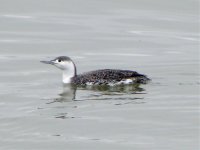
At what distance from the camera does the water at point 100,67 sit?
39.5 feet

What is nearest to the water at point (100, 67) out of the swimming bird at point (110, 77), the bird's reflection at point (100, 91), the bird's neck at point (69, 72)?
the bird's reflection at point (100, 91)

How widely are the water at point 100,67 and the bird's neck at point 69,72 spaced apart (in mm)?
160

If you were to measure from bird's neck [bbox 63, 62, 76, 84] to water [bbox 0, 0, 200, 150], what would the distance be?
160 millimetres

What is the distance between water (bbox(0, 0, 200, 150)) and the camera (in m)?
12.1

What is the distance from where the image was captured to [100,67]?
17984 millimetres

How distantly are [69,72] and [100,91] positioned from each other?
4.27 feet

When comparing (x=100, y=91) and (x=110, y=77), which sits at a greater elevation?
(x=110, y=77)

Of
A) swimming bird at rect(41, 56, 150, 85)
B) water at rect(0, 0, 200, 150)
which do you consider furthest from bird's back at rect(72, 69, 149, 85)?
water at rect(0, 0, 200, 150)

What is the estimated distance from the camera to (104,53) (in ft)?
63.2

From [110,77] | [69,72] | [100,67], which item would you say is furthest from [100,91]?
[100,67]

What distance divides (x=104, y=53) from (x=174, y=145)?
26.3 ft

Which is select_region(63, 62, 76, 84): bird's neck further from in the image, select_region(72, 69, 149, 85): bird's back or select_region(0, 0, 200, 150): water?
select_region(72, 69, 149, 85): bird's back

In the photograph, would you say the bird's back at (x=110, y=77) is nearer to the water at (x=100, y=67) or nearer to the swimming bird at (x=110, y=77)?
the swimming bird at (x=110, y=77)

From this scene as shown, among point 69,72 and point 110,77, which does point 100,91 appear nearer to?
point 110,77
